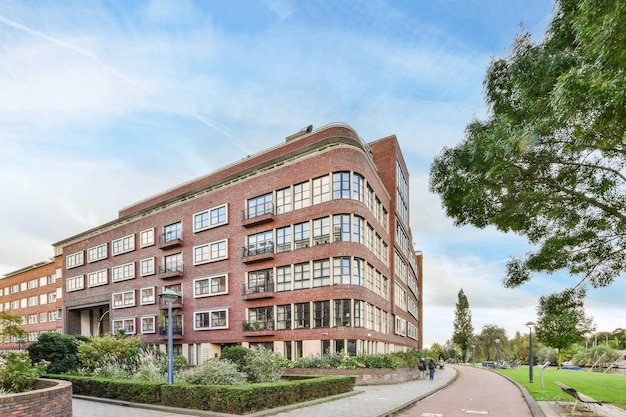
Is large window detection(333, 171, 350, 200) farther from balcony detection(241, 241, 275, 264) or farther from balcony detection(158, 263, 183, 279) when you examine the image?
balcony detection(158, 263, 183, 279)

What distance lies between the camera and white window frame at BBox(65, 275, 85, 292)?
178 feet

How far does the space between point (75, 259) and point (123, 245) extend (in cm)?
1204

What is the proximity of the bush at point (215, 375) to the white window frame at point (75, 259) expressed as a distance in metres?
46.6

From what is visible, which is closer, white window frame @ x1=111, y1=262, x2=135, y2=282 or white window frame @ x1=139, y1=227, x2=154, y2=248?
white window frame @ x1=139, y1=227, x2=154, y2=248

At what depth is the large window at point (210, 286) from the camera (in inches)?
1467

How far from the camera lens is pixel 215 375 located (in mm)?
14406

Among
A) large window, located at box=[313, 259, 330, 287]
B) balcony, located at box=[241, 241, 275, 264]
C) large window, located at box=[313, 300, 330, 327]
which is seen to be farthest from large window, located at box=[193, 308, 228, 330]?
large window, located at box=[313, 259, 330, 287]

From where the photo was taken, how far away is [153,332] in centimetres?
4312

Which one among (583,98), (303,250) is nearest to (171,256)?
(303,250)

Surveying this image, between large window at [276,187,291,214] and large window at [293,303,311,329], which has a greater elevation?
large window at [276,187,291,214]

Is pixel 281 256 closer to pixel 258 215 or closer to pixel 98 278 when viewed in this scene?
pixel 258 215

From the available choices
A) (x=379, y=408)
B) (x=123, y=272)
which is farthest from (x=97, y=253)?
(x=379, y=408)

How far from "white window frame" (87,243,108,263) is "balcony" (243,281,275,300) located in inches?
963

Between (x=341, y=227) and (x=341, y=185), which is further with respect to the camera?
(x=341, y=185)
